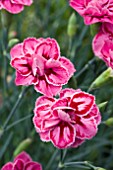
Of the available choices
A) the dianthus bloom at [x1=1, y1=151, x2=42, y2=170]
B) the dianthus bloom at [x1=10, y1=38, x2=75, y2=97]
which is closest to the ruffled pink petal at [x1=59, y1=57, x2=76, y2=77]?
the dianthus bloom at [x1=10, y1=38, x2=75, y2=97]

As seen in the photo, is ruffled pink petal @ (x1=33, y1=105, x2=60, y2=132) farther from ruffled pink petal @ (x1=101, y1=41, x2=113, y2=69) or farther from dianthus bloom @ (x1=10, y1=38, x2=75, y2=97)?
ruffled pink petal @ (x1=101, y1=41, x2=113, y2=69)

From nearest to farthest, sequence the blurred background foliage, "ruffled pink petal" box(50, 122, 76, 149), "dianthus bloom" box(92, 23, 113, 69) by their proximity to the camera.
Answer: "ruffled pink petal" box(50, 122, 76, 149), "dianthus bloom" box(92, 23, 113, 69), the blurred background foliage

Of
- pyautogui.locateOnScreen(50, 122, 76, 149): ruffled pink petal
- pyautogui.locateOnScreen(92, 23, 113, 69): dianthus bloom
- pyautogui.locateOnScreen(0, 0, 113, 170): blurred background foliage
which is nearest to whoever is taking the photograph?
pyautogui.locateOnScreen(50, 122, 76, 149): ruffled pink petal

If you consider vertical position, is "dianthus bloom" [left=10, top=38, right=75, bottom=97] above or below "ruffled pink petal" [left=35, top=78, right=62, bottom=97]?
above

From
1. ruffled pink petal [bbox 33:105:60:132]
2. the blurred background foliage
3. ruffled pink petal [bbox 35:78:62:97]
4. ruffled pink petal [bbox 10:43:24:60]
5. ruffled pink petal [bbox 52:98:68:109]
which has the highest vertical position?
ruffled pink petal [bbox 10:43:24:60]

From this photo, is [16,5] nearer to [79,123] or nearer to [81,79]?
[79,123]

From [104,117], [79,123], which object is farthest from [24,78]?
[104,117]

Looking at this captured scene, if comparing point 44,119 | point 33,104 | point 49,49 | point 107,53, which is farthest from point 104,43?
point 33,104

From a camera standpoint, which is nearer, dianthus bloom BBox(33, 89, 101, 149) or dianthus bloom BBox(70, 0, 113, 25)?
dianthus bloom BBox(33, 89, 101, 149)
